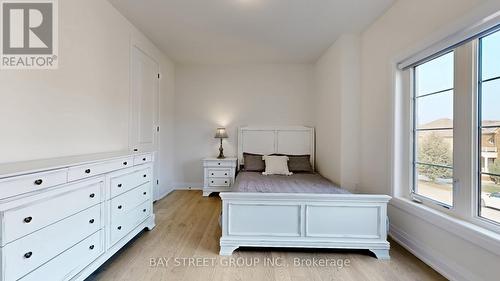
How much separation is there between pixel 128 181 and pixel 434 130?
9.55 ft

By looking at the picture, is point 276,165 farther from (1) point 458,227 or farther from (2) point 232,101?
(1) point 458,227

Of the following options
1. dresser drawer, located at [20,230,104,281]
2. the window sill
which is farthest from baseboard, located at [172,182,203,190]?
the window sill

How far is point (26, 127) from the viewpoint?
178 centimetres

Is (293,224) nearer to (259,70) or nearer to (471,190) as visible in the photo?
(471,190)

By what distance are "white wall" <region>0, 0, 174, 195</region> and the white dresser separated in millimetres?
283

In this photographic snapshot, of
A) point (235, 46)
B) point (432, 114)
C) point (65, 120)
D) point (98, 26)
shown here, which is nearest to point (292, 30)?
point (235, 46)

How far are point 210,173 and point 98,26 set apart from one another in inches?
110

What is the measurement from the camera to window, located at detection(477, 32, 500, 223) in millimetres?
1647

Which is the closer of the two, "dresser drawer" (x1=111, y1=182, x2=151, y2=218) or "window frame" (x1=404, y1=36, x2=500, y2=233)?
"window frame" (x1=404, y1=36, x2=500, y2=233)

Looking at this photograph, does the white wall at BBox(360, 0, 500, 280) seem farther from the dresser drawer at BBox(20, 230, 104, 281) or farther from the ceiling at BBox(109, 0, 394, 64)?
the dresser drawer at BBox(20, 230, 104, 281)

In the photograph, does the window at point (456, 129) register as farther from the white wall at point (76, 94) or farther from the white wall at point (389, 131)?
the white wall at point (76, 94)

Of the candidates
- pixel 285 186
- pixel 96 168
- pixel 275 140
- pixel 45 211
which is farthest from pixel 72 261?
pixel 275 140

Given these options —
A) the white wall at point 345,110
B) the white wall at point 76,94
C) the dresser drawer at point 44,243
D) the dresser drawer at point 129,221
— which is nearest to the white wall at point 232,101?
the white wall at point 345,110

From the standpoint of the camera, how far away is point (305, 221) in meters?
2.34
